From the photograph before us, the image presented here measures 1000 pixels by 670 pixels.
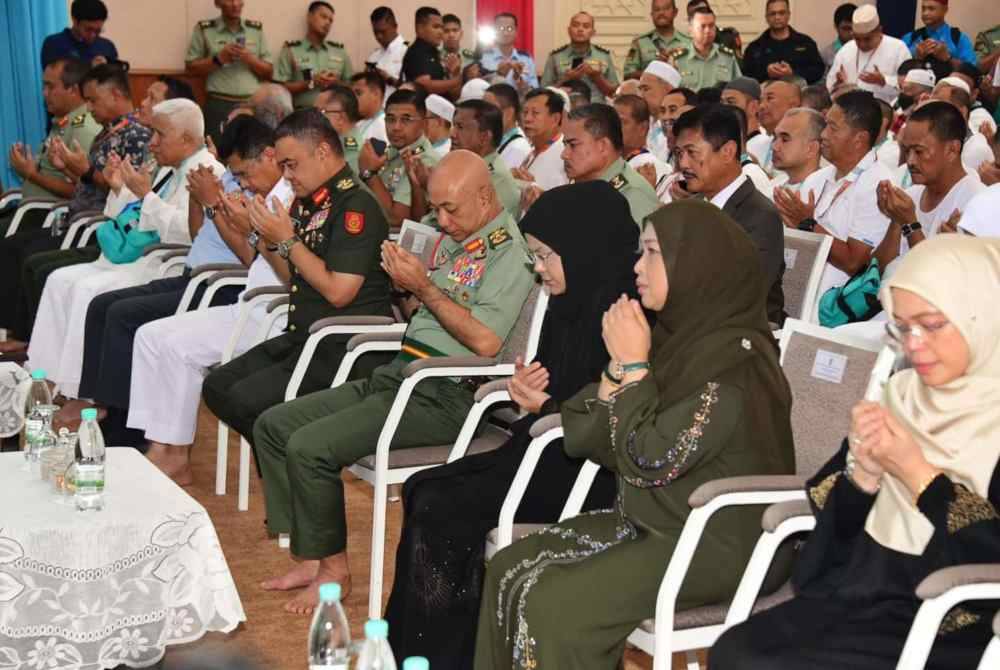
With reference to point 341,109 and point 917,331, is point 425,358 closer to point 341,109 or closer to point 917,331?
point 917,331

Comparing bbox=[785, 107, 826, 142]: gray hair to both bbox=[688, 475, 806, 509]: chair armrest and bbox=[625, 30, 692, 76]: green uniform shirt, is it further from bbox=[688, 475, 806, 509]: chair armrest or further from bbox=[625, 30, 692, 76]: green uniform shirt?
bbox=[625, 30, 692, 76]: green uniform shirt

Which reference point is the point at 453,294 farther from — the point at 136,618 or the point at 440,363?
the point at 136,618

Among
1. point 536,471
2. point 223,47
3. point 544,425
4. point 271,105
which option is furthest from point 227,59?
point 544,425

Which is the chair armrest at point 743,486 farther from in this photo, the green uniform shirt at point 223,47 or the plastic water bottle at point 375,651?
the green uniform shirt at point 223,47

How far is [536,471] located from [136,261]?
300 cm

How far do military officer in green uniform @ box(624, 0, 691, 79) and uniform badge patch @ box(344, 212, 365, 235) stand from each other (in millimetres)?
6795

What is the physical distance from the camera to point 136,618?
2.88 metres

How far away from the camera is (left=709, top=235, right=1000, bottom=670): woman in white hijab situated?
81.5 inches

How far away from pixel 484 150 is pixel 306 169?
2.10 m

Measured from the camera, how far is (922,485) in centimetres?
207

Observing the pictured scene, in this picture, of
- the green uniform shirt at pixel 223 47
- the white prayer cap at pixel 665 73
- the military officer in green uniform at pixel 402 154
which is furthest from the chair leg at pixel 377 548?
the green uniform shirt at pixel 223 47

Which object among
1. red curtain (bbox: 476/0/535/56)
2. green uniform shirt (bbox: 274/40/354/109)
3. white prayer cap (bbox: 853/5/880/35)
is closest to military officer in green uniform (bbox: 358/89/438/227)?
white prayer cap (bbox: 853/5/880/35)

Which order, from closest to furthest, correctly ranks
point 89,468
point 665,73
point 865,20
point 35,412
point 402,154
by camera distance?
point 89,468 → point 35,412 → point 402,154 → point 665,73 → point 865,20

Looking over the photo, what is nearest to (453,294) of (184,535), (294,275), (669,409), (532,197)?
(294,275)
